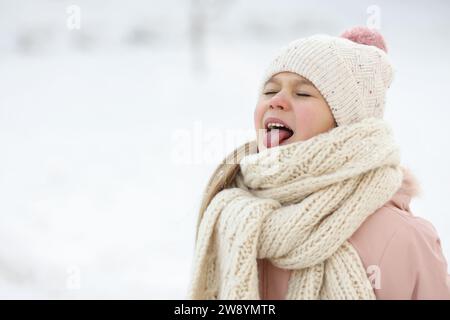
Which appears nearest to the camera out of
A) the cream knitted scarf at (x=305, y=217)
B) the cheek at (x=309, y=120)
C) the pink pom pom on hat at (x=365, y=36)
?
the cream knitted scarf at (x=305, y=217)

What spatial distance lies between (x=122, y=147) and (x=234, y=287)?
5.07 feet

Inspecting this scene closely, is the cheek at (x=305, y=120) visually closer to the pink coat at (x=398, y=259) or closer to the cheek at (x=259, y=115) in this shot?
the cheek at (x=259, y=115)

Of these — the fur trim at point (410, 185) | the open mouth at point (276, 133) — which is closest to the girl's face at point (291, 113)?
the open mouth at point (276, 133)

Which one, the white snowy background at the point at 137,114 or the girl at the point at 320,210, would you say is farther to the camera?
the white snowy background at the point at 137,114

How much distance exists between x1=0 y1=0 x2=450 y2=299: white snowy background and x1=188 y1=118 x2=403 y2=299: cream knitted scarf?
1.12 meters

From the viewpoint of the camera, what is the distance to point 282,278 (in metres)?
0.85

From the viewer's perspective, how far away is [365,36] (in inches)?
41.3

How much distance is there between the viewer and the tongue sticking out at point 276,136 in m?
0.91

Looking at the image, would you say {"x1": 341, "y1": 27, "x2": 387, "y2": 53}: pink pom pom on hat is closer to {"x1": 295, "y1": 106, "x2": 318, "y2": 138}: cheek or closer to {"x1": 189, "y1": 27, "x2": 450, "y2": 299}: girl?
{"x1": 189, "y1": 27, "x2": 450, "y2": 299}: girl

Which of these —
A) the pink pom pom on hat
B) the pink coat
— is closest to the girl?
the pink coat

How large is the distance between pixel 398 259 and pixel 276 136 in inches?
11.6

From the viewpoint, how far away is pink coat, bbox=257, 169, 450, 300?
80 cm

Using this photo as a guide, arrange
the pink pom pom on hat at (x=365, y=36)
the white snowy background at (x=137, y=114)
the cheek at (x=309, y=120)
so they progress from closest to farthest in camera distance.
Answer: the cheek at (x=309, y=120), the pink pom pom on hat at (x=365, y=36), the white snowy background at (x=137, y=114)
